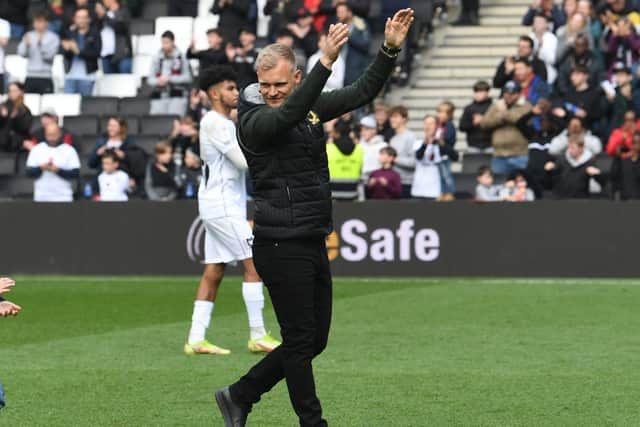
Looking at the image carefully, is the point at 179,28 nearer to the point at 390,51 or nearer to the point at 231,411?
the point at 231,411

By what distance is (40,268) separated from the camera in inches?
819

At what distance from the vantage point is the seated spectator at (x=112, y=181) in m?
21.2

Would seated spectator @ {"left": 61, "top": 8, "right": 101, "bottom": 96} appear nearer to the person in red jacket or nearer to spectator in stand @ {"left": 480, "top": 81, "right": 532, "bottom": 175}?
spectator in stand @ {"left": 480, "top": 81, "right": 532, "bottom": 175}

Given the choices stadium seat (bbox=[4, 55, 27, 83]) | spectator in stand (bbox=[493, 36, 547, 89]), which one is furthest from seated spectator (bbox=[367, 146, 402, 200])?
stadium seat (bbox=[4, 55, 27, 83])

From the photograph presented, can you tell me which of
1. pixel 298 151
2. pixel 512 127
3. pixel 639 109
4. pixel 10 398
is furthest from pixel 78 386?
pixel 639 109

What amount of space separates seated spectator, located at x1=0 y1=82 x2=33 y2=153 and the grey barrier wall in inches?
120

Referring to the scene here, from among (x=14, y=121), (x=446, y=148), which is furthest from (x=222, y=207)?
(x=14, y=121)

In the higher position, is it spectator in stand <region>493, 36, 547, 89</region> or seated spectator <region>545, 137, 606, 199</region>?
spectator in stand <region>493, 36, 547, 89</region>

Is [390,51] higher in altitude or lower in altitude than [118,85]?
higher

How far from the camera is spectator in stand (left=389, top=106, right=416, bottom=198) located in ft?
68.9

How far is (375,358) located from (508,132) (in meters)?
9.36

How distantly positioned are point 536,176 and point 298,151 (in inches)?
514

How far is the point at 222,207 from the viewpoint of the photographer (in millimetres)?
12391

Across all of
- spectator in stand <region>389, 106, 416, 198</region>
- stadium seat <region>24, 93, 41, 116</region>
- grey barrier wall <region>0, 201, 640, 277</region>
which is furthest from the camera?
stadium seat <region>24, 93, 41, 116</region>
